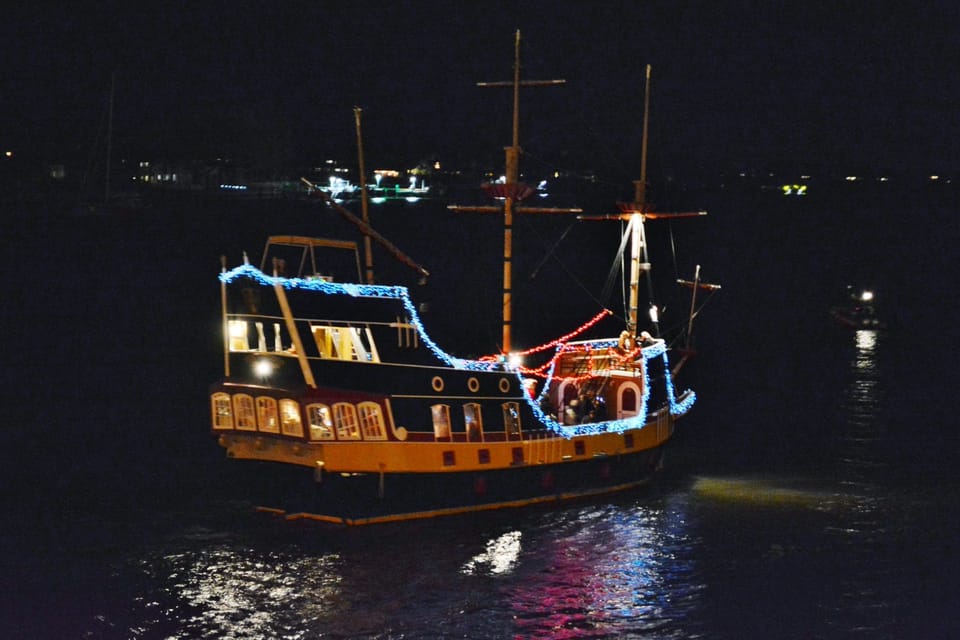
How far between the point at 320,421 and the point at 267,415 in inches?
63.4

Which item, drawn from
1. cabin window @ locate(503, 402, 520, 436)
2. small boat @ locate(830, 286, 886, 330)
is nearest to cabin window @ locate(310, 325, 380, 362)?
cabin window @ locate(503, 402, 520, 436)

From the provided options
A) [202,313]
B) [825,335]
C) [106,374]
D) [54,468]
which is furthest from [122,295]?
[54,468]

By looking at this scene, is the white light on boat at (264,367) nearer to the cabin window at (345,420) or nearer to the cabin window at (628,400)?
the cabin window at (345,420)

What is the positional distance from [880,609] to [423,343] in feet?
46.1

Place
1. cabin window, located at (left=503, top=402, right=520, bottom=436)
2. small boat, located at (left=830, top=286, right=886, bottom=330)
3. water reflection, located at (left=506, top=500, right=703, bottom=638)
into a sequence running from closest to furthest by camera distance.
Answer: water reflection, located at (left=506, top=500, right=703, bottom=638)
cabin window, located at (left=503, top=402, right=520, bottom=436)
small boat, located at (left=830, top=286, right=886, bottom=330)

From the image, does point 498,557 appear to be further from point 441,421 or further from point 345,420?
point 345,420

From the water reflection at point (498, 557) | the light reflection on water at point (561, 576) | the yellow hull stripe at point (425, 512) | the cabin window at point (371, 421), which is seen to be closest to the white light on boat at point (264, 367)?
the cabin window at point (371, 421)

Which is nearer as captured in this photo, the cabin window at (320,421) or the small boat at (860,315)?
the cabin window at (320,421)

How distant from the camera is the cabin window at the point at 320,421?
36.2 meters

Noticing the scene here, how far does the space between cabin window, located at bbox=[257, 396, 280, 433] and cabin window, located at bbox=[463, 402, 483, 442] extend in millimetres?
5547

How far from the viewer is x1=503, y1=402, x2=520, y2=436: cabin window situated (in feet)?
131

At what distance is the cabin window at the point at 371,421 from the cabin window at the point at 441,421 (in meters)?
1.78

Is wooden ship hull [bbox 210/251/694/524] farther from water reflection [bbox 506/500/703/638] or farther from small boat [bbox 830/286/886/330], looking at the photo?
small boat [bbox 830/286/886/330]

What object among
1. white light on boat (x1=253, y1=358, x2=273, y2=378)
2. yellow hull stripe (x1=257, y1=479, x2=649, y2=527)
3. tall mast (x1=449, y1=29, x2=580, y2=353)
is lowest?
yellow hull stripe (x1=257, y1=479, x2=649, y2=527)
